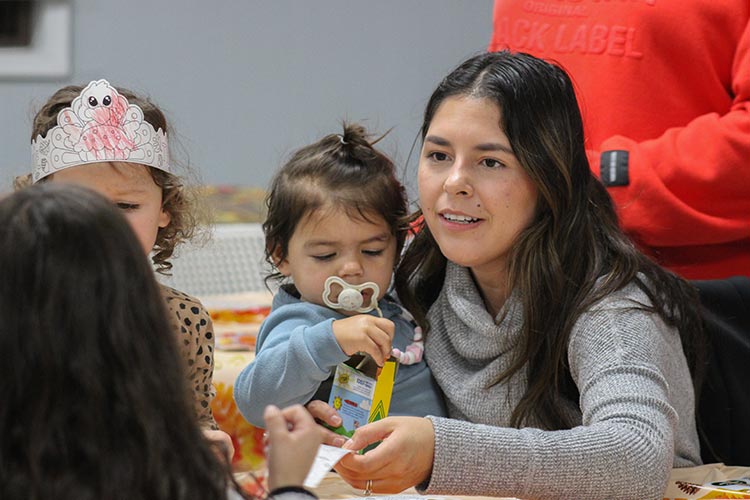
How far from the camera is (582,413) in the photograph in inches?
64.5

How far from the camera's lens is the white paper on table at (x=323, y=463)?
4.40 ft

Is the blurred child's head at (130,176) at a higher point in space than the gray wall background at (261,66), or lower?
higher

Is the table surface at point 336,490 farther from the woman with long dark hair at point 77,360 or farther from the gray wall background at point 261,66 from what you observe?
the gray wall background at point 261,66

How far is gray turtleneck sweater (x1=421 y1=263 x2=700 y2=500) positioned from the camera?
1474mm

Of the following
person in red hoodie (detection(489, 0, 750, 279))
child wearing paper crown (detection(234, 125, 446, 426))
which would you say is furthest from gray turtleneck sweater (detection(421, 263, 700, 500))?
person in red hoodie (detection(489, 0, 750, 279))

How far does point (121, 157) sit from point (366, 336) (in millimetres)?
442

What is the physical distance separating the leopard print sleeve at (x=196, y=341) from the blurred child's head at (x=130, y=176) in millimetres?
107

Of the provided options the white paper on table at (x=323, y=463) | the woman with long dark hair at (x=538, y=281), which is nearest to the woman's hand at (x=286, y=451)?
the white paper on table at (x=323, y=463)

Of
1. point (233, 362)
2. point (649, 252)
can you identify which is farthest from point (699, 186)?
point (233, 362)

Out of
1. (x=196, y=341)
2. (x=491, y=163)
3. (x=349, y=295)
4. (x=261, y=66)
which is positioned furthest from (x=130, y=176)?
(x=261, y=66)

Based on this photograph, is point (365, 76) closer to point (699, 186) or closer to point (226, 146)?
point (226, 146)

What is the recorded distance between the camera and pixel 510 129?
1690mm

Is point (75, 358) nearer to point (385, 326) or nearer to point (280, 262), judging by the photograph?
point (385, 326)

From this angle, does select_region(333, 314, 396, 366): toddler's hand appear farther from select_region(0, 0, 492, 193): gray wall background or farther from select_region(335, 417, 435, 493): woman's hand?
select_region(0, 0, 492, 193): gray wall background
